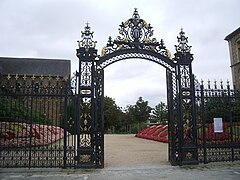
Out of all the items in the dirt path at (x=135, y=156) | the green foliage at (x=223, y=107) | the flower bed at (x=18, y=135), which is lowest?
the dirt path at (x=135, y=156)

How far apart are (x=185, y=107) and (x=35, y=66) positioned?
28.7 metres

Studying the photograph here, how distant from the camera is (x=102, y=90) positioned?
755 centimetres

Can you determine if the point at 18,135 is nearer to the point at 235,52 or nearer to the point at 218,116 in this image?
the point at 218,116

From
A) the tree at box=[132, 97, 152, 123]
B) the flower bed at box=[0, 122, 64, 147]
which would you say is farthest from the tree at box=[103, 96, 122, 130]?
the flower bed at box=[0, 122, 64, 147]

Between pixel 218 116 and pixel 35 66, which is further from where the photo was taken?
pixel 35 66

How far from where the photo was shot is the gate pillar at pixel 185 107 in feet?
24.8

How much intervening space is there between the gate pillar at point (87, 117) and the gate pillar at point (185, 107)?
2.56m

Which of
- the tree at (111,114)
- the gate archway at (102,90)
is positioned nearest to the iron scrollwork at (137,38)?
the gate archway at (102,90)

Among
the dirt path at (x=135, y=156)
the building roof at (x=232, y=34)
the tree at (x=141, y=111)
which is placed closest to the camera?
the dirt path at (x=135, y=156)

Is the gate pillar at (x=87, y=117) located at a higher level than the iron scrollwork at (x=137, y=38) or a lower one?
lower

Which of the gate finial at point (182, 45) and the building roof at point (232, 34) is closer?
the gate finial at point (182, 45)

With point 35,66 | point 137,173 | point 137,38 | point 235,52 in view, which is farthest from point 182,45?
point 35,66

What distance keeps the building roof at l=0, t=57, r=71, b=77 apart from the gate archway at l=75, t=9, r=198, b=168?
2470 cm

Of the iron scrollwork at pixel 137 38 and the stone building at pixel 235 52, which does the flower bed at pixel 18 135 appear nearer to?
the iron scrollwork at pixel 137 38
